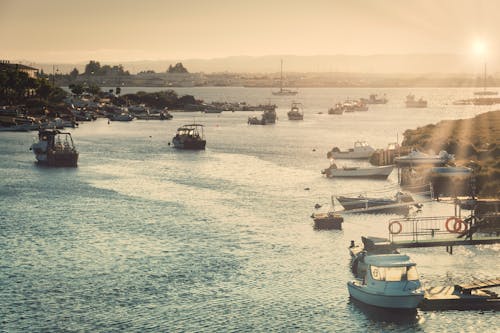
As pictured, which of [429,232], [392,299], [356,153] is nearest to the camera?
[392,299]

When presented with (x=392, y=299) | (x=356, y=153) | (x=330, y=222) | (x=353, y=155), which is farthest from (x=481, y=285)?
(x=356, y=153)

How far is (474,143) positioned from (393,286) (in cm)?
7700

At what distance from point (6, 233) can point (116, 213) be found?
13656 millimetres

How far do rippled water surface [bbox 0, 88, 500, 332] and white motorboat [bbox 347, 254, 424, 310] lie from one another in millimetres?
1018

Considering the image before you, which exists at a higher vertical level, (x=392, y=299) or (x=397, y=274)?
(x=397, y=274)

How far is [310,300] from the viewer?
2020 inches

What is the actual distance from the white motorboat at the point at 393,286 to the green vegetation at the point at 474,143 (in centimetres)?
3785

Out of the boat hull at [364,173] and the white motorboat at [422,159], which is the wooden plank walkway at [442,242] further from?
the white motorboat at [422,159]

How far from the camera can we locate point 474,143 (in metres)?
120

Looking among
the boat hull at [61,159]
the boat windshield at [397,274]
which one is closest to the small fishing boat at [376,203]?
the boat windshield at [397,274]

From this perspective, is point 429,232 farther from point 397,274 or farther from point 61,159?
point 61,159

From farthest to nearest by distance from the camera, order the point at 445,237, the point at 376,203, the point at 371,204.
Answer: the point at 371,204 → the point at 376,203 → the point at 445,237

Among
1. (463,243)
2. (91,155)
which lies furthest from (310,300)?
(91,155)

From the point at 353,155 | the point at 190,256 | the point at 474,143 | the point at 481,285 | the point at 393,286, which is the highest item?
the point at 474,143
